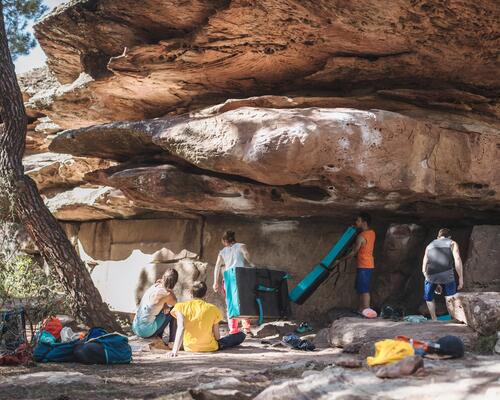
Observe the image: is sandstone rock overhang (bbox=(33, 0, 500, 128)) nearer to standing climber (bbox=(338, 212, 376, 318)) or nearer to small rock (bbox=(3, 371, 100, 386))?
→ standing climber (bbox=(338, 212, 376, 318))

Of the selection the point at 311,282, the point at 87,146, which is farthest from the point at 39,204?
the point at 311,282

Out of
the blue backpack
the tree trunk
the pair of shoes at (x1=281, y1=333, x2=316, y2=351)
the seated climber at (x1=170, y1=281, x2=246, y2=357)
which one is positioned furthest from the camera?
the tree trunk

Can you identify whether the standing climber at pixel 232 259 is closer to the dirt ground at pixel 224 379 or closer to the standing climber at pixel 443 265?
the dirt ground at pixel 224 379

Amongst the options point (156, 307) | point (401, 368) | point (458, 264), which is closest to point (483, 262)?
point (458, 264)

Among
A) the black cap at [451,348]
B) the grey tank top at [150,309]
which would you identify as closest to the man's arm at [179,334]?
the grey tank top at [150,309]

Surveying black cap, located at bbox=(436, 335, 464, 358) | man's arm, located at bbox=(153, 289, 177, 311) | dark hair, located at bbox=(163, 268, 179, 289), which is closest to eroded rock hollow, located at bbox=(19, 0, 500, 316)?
dark hair, located at bbox=(163, 268, 179, 289)

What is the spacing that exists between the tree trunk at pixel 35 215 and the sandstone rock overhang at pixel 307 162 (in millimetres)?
1379

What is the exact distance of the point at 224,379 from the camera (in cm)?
462

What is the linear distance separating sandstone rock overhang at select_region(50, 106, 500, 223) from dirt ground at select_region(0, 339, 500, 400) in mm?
2359

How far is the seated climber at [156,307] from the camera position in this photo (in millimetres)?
7691

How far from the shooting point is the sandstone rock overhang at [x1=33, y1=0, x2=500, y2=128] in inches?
306

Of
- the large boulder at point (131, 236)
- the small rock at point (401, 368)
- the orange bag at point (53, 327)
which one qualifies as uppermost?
the large boulder at point (131, 236)

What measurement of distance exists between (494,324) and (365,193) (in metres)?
2.85

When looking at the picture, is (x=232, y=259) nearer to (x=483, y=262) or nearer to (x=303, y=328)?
(x=303, y=328)
